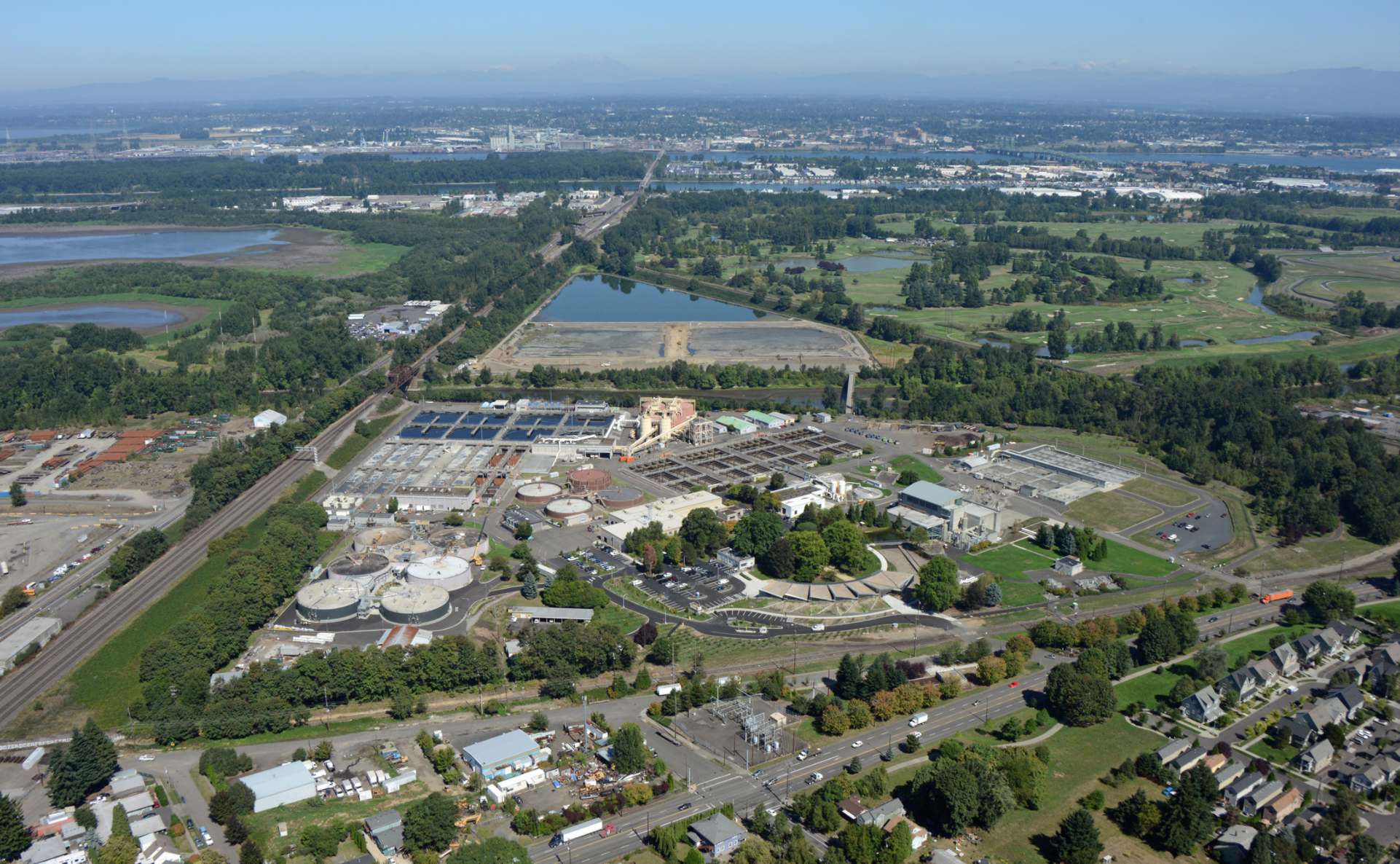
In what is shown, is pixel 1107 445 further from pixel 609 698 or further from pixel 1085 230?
pixel 1085 230

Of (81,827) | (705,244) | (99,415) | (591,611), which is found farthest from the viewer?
(705,244)

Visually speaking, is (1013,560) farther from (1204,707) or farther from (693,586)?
(693,586)

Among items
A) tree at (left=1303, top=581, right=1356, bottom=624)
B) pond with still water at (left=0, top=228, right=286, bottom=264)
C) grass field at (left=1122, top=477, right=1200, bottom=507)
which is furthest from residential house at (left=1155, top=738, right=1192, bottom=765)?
pond with still water at (left=0, top=228, right=286, bottom=264)

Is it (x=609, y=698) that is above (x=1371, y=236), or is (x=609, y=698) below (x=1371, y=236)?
below

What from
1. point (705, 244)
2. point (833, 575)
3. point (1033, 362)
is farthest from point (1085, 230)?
point (833, 575)

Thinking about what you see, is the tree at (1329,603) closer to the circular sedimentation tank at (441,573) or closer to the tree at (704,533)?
the tree at (704,533)

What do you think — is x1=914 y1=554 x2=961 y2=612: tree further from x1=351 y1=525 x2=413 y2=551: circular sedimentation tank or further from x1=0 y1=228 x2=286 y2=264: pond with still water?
x1=0 y1=228 x2=286 y2=264: pond with still water

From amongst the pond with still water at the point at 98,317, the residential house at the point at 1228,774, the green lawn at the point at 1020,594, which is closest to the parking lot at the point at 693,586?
the green lawn at the point at 1020,594
